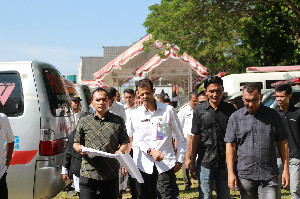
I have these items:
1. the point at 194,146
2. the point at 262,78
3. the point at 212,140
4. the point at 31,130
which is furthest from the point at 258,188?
the point at 262,78

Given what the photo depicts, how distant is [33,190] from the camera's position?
18.1ft

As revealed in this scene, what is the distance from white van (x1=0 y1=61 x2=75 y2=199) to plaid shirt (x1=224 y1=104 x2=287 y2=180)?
2325 mm

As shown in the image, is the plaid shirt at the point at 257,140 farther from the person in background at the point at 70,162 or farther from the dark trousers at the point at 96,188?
the person in background at the point at 70,162

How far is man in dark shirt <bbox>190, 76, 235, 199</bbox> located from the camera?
4977 mm

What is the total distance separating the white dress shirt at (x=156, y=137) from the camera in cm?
517

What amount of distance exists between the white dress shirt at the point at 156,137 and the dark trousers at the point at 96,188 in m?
0.60

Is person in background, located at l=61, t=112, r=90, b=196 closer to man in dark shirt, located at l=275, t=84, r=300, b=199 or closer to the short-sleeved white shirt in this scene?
the short-sleeved white shirt

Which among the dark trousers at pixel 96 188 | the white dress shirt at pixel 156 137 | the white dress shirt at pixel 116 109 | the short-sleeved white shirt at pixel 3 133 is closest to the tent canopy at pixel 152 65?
the white dress shirt at pixel 116 109

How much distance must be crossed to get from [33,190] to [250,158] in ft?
9.12

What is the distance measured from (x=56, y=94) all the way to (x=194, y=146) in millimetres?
2089

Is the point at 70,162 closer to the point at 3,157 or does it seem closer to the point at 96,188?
the point at 96,188

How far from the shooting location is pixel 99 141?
15.0 feet

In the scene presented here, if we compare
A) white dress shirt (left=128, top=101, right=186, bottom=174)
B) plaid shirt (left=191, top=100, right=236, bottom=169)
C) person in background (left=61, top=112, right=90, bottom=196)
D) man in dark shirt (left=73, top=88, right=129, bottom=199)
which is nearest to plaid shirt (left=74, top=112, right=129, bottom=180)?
man in dark shirt (left=73, top=88, right=129, bottom=199)

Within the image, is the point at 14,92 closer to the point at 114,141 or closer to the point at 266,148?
the point at 114,141
